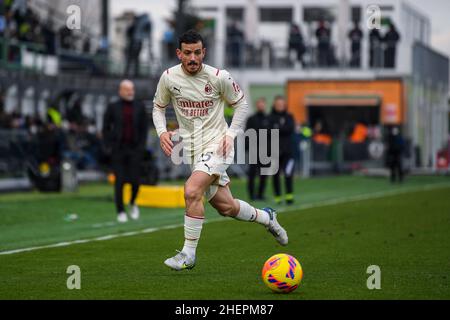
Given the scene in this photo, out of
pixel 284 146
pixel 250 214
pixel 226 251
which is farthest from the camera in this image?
pixel 284 146

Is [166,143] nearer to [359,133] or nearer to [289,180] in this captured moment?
[289,180]

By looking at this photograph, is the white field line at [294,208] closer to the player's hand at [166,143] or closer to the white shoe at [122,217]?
the white shoe at [122,217]

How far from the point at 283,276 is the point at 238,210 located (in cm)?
212

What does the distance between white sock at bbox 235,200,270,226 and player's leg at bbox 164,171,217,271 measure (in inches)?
23.9

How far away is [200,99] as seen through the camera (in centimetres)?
1136


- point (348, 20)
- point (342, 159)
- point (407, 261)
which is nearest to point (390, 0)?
point (348, 20)

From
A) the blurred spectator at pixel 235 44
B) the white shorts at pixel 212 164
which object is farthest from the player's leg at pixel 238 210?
the blurred spectator at pixel 235 44

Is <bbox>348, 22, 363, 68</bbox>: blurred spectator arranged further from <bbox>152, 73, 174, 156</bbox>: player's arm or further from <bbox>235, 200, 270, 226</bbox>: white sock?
<bbox>152, 73, 174, 156</bbox>: player's arm

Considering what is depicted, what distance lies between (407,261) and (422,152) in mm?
35617

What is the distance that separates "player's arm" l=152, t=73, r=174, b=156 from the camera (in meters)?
11.3

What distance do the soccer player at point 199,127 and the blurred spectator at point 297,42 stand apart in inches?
1378

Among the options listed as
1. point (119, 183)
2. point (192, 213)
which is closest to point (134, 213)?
point (119, 183)

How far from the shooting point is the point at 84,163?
32.4 m

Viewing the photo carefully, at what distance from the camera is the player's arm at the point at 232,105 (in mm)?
11336
